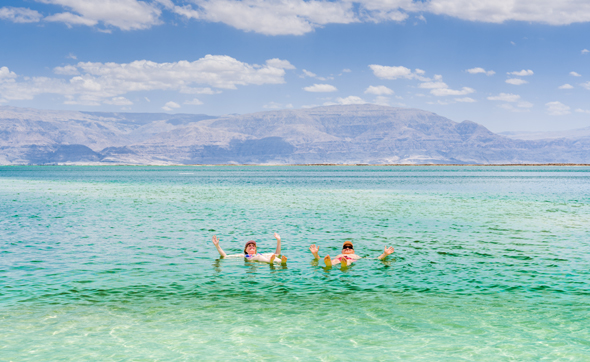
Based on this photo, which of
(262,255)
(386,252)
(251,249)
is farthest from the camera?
(251,249)

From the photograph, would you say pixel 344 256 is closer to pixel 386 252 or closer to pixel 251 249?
pixel 386 252

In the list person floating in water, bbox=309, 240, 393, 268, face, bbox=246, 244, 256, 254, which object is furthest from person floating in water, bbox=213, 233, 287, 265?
person floating in water, bbox=309, 240, 393, 268

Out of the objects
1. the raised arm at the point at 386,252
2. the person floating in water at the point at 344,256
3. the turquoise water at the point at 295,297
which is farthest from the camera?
the raised arm at the point at 386,252

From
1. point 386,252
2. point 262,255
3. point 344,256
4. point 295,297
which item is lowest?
point 295,297

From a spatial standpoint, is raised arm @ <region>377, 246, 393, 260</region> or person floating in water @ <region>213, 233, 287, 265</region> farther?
person floating in water @ <region>213, 233, 287, 265</region>

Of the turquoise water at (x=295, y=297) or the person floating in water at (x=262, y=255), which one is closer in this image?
the turquoise water at (x=295, y=297)

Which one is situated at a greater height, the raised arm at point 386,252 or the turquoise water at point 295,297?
the raised arm at point 386,252

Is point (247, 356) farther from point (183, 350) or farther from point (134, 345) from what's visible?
point (134, 345)

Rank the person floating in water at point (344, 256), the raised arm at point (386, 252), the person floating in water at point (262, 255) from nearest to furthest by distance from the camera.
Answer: the person floating in water at point (344, 256), the raised arm at point (386, 252), the person floating in water at point (262, 255)

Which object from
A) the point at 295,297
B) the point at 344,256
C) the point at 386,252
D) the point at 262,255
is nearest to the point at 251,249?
the point at 262,255

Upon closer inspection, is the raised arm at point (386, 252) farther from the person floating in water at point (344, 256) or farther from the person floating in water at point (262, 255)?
the person floating in water at point (262, 255)

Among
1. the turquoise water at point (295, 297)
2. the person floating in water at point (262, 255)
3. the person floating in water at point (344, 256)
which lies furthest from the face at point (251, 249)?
the person floating in water at point (344, 256)

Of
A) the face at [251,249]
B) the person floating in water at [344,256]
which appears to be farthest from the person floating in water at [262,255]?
the person floating in water at [344,256]

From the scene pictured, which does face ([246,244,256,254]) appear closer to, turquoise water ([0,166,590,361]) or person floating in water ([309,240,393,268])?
turquoise water ([0,166,590,361])
